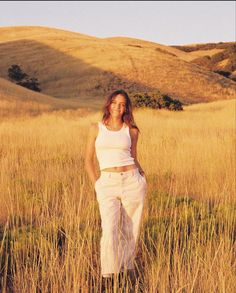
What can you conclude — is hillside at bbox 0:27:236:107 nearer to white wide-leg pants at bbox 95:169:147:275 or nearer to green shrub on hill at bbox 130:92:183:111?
green shrub on hill at bbox 130:92:183:111

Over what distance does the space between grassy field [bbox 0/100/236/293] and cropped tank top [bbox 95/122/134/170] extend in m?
0.41

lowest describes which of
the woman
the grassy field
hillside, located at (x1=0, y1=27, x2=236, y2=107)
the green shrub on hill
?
the grassy field

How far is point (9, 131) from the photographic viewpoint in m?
14.2

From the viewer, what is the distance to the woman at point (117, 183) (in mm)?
3971

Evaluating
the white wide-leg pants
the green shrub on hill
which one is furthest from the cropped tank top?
the green shrub on hill

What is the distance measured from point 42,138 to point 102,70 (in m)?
50.4

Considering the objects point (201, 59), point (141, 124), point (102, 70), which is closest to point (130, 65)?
point (102, 70)

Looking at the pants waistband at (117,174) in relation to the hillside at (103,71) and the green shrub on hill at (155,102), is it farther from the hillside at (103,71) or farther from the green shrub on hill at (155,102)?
the hillside at (103,71)

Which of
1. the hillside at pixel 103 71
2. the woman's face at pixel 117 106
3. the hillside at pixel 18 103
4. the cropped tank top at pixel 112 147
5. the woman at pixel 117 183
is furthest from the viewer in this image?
the hillside at pixel 103 71

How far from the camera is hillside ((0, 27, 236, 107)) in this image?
56562 mm

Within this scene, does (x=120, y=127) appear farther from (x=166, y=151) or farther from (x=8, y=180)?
(x=166, y=151)

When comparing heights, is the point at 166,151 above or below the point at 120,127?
below

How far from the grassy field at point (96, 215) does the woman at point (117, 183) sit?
16 cm

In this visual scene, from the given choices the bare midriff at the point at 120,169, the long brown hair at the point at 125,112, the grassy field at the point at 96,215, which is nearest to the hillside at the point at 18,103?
the grassy field at the point at 96,215
